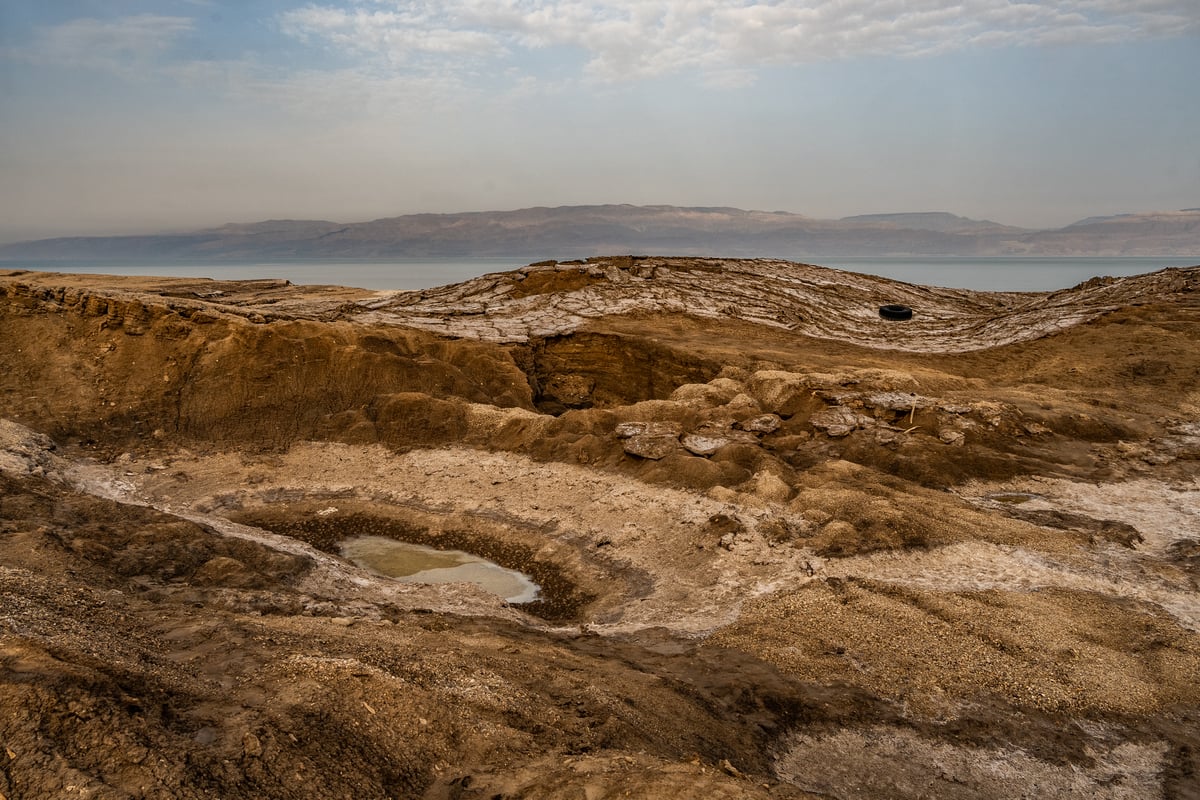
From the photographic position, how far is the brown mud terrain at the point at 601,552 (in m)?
5.39

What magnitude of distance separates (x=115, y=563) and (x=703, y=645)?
318 inches

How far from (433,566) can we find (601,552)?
3.16m

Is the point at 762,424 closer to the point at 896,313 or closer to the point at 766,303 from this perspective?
the point at 766,303

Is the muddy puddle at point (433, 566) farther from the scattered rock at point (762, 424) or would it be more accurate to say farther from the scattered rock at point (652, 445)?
the scattered rock at point (762, 424)

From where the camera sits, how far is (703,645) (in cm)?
884

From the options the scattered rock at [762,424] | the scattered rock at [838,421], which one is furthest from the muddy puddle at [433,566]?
the scattered rock at [838,421]

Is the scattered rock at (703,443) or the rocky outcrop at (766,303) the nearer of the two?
the scattered rock at (703,443)

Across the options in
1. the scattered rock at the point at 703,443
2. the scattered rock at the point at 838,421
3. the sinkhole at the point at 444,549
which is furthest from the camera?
the scattered rock at the point at 838,421

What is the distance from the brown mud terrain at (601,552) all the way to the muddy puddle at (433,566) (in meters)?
0.38

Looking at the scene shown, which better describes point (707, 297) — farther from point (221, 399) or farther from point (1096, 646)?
point (1096, 646)

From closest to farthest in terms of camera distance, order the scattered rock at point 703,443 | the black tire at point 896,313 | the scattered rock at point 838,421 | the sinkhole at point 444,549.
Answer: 1. the sinkhole at point 444,549
2. the scattered rock at point 703,443
3. the scattered rock at point 838,421
4. the black tire at point 896,313

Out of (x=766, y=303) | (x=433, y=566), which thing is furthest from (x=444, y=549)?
(x=766, y=303)

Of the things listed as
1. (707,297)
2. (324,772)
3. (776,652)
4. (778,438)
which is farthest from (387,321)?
(324,772)

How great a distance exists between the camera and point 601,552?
12430 millimetres
